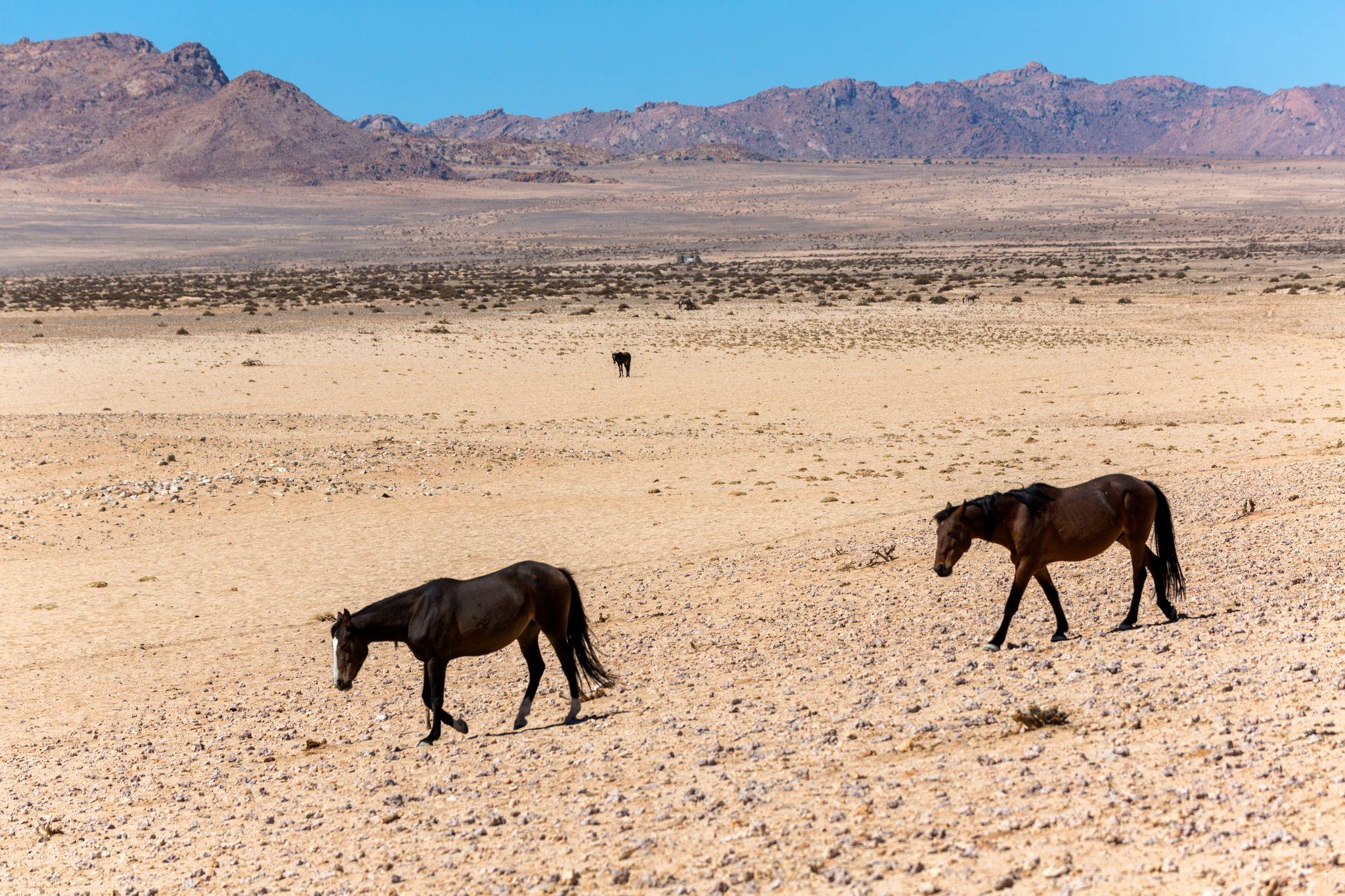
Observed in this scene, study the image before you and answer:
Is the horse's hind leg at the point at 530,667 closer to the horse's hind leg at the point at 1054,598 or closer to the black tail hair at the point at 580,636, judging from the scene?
the black tail hair at the point at 580,636

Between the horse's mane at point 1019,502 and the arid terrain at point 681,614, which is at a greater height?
the horse's mane at point 1019,502

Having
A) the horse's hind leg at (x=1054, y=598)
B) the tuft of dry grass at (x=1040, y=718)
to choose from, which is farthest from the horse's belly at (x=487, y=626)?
the horse's hind leg at (x=1054, y=598)

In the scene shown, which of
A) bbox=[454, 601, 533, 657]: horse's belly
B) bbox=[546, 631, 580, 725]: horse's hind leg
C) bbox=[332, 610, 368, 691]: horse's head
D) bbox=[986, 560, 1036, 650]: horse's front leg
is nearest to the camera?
bbox=[332, 610, 368, 691]: horse's head

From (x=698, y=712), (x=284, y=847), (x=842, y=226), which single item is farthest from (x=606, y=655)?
(x=842, y=226)

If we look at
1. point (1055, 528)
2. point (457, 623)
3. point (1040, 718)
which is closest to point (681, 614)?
point (457, 623)

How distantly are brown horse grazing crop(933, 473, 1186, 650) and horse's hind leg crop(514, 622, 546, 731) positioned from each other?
3111 millimetres

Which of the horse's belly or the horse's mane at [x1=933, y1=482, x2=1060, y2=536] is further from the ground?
the horse's mane at [x1=933, y1=482, x2=1060, y2=536]

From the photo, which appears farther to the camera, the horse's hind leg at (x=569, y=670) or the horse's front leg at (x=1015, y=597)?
the horse's front leg at (x=1015, y=597)

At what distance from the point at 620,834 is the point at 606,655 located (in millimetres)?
4700

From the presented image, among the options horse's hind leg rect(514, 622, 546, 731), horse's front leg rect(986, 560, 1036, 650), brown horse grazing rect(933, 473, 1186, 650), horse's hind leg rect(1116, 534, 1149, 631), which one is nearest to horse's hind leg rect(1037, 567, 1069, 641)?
brown horse grazing rect(933, 473, 1186, 650)

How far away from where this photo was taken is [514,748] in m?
9.12

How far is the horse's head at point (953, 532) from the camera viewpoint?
9938 mm

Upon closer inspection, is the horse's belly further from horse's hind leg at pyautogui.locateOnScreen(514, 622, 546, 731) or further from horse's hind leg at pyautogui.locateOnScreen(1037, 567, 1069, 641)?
horse's hind leg at pyautogui.locateOnScreen(1037, 567, 1069, 641)

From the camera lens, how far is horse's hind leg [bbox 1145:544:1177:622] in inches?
410
